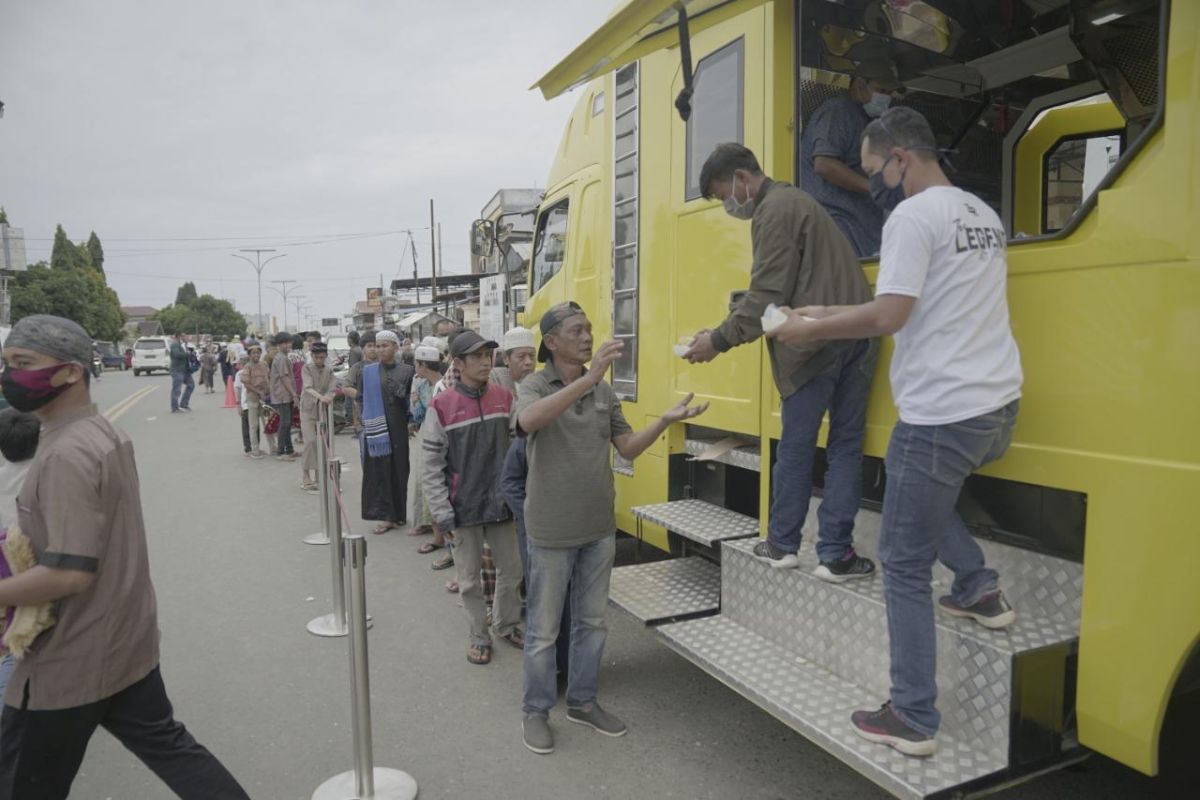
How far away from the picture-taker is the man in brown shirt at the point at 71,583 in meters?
2.24

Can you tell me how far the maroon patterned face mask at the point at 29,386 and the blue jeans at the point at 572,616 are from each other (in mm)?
1924

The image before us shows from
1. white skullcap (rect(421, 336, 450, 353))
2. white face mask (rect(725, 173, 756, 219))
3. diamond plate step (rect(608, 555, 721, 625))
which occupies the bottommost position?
diamond plate step (rect(608, 555, 721, 625))

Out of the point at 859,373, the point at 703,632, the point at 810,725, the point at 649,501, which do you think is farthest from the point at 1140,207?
the point at 649,501

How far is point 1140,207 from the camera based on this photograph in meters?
2.22

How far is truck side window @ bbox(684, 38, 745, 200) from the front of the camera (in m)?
3.88

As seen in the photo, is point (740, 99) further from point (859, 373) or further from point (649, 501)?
point (649, 501)

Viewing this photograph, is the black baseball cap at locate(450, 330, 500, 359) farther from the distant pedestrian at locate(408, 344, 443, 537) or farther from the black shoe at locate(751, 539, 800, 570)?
the distant pedestrian at locate(408, 344, 443, 537)

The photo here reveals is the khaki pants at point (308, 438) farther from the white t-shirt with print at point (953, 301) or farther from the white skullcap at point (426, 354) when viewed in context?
the white t-shirt with print at point (953, 301)

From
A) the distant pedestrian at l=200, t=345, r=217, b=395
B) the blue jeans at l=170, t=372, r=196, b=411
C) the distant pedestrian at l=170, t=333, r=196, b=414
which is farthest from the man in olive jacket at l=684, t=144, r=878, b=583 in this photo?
the distant pedestrian at l=200, t=345, r=217, b=395

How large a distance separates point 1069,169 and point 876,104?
6.58ft

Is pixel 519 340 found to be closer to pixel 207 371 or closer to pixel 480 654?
pixel 480 654

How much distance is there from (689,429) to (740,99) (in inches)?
68.8

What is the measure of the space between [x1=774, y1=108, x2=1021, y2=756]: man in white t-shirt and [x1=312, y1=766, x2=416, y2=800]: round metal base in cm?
184

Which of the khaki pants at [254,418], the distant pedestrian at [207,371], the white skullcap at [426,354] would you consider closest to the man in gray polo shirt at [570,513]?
the white skullcap at [426,354]
